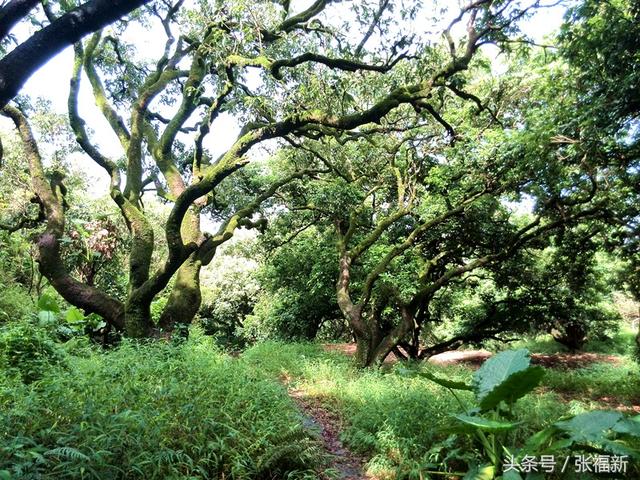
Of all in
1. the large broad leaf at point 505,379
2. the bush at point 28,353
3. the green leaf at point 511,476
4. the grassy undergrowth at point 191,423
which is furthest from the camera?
the bush at point 28,353

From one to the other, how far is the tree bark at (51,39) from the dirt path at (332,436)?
4.14 meters

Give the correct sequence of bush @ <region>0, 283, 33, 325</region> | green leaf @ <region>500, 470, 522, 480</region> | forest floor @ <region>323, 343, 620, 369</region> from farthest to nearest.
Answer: forest floor @ <region>323, 343, 620, 369</region>
bush @ <region>0, 283, 33, 325</region>
green leaf @ <region>500, 470, 522, 480</region>

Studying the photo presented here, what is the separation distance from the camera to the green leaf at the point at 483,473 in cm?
326

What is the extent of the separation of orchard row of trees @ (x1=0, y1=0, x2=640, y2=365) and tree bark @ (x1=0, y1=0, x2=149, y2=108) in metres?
1.61

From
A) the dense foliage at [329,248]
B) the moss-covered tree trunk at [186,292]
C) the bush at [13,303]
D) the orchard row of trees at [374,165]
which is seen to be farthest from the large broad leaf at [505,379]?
the bush at [13,303]

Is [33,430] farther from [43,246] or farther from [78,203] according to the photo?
[78,203]

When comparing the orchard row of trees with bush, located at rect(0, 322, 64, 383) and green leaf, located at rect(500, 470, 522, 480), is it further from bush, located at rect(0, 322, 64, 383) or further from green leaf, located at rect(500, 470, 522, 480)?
green leaf, located at rect(500, 470, 522, 480)

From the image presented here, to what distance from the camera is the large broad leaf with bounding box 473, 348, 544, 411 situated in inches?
127

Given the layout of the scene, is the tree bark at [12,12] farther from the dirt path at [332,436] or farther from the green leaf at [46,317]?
the green leaf at [46,317]

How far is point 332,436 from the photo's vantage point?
18.0 feet

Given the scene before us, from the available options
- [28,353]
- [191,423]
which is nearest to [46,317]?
[28,353]

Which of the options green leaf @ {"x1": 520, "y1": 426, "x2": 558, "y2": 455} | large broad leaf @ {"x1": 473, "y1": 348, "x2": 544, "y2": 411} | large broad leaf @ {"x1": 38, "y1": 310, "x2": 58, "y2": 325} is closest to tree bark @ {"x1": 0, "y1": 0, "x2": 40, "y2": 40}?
large broad leaf @ {"x1": 473, "y1": 348, "x2": 544, "y2": 411}

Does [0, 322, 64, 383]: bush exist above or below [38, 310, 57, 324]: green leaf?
below

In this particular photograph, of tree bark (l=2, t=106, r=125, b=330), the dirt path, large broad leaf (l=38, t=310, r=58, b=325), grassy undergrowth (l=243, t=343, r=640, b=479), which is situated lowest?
the dirt path
